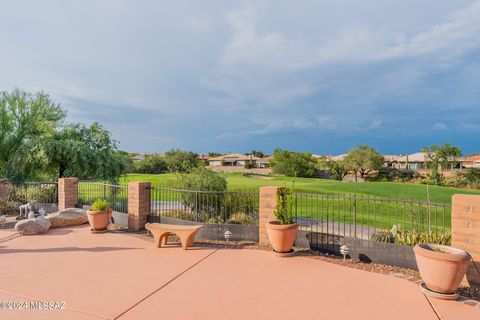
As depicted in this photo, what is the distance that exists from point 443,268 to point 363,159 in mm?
44505

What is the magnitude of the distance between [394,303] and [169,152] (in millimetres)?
55129

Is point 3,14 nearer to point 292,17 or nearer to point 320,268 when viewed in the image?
point 292,17

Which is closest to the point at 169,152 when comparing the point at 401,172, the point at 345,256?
the point at 401,172

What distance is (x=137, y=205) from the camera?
24.9 feet

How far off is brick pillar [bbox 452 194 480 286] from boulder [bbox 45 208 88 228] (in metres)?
9.37

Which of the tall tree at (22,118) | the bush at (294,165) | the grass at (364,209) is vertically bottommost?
the grass at (364,209)

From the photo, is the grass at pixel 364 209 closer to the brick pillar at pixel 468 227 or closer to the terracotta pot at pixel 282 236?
the brick pillar at pixel 468 227

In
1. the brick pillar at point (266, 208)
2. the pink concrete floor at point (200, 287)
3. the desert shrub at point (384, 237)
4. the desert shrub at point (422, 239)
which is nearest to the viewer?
the pink concrete floor at point (200, 287)

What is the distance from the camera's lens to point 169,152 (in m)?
56.1

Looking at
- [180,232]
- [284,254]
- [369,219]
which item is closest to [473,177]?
[369,219]

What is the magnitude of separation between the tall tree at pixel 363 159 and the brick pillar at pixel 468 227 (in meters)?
43.3

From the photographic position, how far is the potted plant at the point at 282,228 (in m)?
5.47

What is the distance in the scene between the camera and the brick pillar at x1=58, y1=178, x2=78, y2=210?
9.36 metres

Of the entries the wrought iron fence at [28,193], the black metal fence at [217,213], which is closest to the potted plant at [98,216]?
the black metal fence at [217,213]
